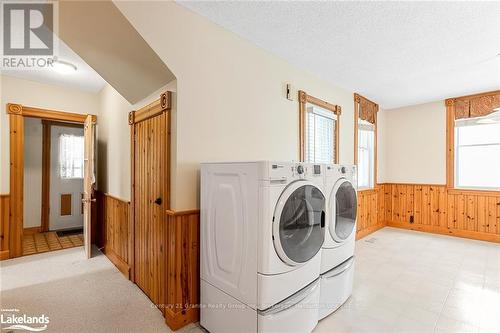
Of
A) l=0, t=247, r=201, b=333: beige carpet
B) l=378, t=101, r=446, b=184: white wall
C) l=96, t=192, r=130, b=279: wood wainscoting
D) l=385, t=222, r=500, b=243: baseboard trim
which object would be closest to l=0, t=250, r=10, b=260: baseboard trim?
l=0, t=247, r=201, b=333: beige carpet

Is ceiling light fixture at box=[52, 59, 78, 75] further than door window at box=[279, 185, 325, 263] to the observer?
Yes

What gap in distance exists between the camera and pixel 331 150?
3.62 m

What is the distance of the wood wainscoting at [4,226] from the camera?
10.2 ft

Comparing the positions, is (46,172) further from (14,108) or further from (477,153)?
(477,153)

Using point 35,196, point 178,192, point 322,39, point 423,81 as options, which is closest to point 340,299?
point 178,192

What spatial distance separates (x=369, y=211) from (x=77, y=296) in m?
4.56

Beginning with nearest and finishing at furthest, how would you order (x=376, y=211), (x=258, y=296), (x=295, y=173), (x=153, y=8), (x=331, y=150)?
1. (x=258, y=296)
2. (x=295, y=173)
3. (x=153, y=8)
4. (x=331, y=150)
5. (x=376, y=211)

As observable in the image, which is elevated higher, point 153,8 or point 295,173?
point 153,8

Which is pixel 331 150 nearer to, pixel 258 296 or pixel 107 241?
pixel 258 296

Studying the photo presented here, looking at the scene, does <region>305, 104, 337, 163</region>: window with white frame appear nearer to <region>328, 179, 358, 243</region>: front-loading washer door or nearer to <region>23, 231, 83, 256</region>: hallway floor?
<region>328, 179, 358, 243</region>: front-loading washer door

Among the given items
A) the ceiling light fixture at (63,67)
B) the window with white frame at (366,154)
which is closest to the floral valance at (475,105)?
the window with white frame at (366,154)

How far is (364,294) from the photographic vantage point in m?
2.34

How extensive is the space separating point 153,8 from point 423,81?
377cm

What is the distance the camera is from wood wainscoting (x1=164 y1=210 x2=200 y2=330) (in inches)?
73.9
